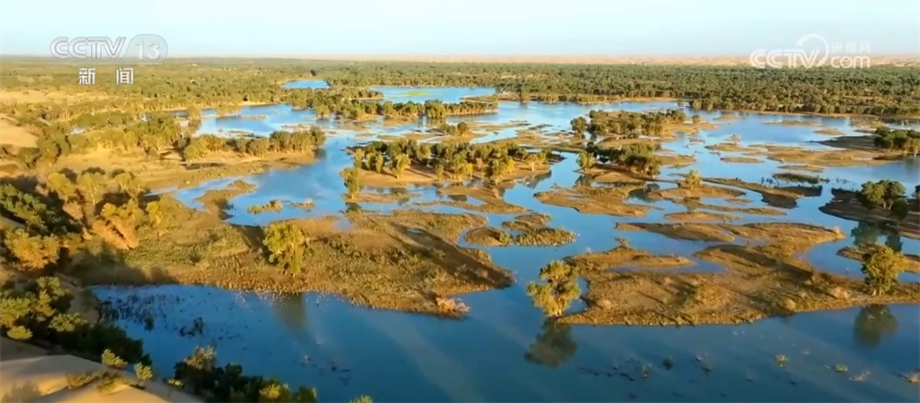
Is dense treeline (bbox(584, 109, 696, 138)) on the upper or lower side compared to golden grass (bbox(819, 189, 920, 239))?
upper

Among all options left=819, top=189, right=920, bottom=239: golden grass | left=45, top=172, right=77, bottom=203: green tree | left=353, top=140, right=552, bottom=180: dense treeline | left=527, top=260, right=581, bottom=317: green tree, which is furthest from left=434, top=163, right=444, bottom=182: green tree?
left=819, top=189, right=920, bottom=239: golden grass

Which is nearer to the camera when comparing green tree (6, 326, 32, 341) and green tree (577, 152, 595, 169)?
green tree (6, 326, 32, 341)

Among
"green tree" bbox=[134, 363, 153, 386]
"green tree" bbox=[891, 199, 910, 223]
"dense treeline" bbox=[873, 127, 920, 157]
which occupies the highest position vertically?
"dense treeline" bbox=[873, 127, 920, 157]

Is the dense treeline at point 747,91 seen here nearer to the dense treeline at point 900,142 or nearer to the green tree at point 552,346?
the dense treeline at point 900,142

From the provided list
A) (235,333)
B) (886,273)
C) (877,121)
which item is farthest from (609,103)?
(235,333)

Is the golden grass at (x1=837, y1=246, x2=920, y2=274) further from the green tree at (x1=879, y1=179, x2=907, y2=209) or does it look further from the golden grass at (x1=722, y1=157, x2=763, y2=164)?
the golden grass at (x1=722, y1=157, x2=763, y2=164)

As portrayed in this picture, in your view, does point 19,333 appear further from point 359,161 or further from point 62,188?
point 359,161

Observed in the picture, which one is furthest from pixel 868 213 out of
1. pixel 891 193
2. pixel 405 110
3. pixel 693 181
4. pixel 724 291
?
pixel 405 110
